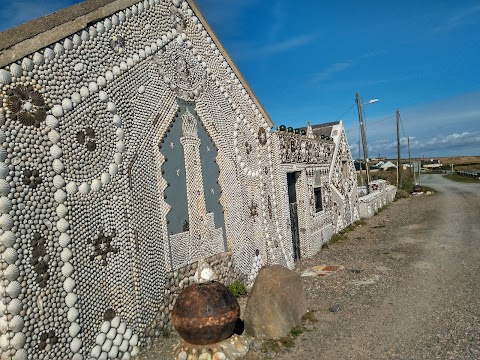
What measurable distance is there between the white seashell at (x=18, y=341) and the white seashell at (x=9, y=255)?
820mm

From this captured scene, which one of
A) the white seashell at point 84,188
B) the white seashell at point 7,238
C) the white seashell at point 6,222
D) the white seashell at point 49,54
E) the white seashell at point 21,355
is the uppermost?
the white seashell at point 49,54

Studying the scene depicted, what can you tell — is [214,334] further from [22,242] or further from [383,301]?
[383,301]

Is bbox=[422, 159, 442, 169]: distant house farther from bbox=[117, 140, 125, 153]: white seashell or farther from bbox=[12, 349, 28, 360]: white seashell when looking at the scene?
bbox=[12, 349, 28, 360]: white seashell

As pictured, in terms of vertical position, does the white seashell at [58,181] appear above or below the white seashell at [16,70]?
below

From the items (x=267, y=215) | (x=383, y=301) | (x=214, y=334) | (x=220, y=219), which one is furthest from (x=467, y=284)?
(x=214, y=334)

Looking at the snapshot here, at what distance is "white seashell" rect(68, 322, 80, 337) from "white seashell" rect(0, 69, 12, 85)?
3.08 m

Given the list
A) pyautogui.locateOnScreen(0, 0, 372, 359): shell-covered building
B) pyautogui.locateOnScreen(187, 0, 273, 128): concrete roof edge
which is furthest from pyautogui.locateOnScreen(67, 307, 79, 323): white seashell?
pyautogui.locateOnScreen(187, 0, 273, 128): concrete roof edge

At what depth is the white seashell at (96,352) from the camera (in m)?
5.24

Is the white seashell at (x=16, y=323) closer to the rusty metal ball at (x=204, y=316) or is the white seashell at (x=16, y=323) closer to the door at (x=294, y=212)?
the rusty metal ball at (x=204, y=316)

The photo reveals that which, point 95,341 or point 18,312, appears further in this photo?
point 95,341

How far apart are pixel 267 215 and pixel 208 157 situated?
283 centimetres

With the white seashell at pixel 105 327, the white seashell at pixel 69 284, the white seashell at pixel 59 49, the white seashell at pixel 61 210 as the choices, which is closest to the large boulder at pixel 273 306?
the white seashell at pixel 105 327

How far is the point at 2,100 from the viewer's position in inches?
178

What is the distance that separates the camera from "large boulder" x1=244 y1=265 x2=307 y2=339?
20.9 ft
